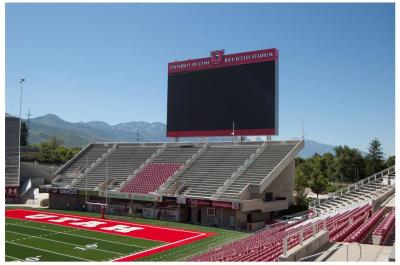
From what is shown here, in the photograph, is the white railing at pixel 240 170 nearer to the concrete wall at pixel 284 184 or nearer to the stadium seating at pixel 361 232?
the concrete wall at pixel 284 184

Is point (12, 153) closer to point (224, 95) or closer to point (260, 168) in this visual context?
point (224, 95)

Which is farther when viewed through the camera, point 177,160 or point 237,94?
point 177,160

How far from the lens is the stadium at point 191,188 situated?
23.1 meters

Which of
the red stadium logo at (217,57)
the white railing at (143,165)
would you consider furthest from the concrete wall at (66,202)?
the red stadium logo at (217,57)

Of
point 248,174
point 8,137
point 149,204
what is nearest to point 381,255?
point 248,174

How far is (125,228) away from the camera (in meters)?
27.9

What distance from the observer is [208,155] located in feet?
123

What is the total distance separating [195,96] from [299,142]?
9639mm

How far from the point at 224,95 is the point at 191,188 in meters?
8.34

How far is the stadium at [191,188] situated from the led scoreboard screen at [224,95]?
83mm

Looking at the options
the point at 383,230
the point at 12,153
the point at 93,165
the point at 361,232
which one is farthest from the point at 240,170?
the point at 12,153

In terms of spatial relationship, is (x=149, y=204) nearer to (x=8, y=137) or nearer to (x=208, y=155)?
(x=208, y=155)

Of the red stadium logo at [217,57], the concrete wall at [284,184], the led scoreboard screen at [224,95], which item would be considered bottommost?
the concrete wall at [284,184]

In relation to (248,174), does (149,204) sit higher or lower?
lower
